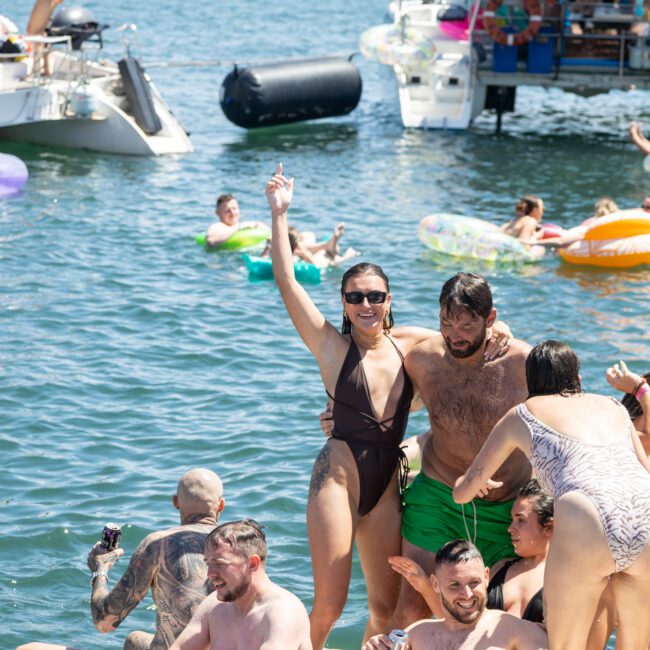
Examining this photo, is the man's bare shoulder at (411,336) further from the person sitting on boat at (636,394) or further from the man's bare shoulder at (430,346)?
the person sitting on boat at (636,394)

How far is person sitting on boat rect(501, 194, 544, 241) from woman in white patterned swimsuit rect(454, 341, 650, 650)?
33.8 feet

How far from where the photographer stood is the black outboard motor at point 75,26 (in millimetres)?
19938

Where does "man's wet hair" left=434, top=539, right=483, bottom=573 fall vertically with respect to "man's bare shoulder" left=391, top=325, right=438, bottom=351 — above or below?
below

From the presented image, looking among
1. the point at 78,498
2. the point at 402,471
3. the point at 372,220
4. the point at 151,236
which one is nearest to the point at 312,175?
the point at 372,220

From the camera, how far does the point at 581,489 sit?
472cm

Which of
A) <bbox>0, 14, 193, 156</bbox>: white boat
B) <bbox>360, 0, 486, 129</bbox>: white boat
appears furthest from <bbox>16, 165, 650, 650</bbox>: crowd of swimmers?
<bbox>360, 0, 486, 129</bbox>: white boat

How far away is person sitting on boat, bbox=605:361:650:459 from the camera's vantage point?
5.69m

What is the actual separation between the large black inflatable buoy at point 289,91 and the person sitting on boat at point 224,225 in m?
7.60

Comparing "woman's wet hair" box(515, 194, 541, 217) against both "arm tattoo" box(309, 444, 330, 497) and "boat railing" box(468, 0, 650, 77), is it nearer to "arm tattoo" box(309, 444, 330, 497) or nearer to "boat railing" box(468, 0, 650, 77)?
"boat railing" box(468, 0, 650, 77)

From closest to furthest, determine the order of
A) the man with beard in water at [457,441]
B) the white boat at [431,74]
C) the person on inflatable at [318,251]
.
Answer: the man with beard in water at [457,441] → the person on inflatable at [318,251] → the white boat at [431,74]

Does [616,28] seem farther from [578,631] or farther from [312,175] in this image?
[578,631]

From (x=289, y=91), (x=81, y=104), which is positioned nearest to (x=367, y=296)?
(x=81, y=104)

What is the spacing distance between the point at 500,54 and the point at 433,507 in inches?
739

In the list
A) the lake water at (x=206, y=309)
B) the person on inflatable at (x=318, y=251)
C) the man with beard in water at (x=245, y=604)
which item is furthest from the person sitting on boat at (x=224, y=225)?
the man with beard in water at (x=245, y=604)
